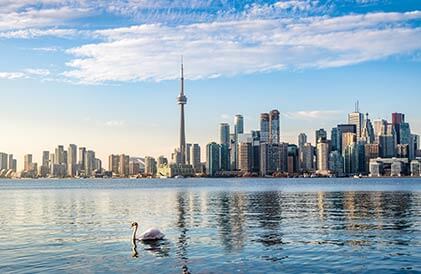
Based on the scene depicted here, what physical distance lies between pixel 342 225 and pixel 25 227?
31.9m

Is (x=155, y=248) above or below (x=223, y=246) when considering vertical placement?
below

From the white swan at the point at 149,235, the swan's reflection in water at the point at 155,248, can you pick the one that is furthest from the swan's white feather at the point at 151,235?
the swan's reflection in water at the point at 155,248

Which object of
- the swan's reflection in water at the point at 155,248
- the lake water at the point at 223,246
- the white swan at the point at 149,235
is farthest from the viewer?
the white swan at the point at 149,235

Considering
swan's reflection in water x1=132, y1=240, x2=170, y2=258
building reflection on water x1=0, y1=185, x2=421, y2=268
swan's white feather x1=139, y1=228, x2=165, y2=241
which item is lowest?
swan's reflection in water x1=132, y1=240, x2=170, y2=258

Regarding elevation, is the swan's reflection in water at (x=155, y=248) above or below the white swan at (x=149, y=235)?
below

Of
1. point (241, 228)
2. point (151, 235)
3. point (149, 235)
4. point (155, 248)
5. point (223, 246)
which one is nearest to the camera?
point (223, 246)

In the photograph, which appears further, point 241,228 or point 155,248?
point 241,228

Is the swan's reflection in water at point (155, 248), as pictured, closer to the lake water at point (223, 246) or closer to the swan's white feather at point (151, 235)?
the lake water at point (223, 246)

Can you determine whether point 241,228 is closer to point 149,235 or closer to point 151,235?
point 151,235

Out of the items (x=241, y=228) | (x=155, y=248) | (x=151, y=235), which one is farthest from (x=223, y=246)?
(x=241, y=228)

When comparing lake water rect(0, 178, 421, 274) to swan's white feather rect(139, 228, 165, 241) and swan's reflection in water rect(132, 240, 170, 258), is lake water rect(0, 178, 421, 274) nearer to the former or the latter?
swan's reflection in water rect(132, 240, 170, 258)

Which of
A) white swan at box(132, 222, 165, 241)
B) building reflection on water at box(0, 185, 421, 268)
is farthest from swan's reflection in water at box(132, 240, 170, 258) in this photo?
white swan at box(132, 222, 165, 241)

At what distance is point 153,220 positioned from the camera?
2537 inches

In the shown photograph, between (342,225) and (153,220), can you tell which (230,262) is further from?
(153,220)
